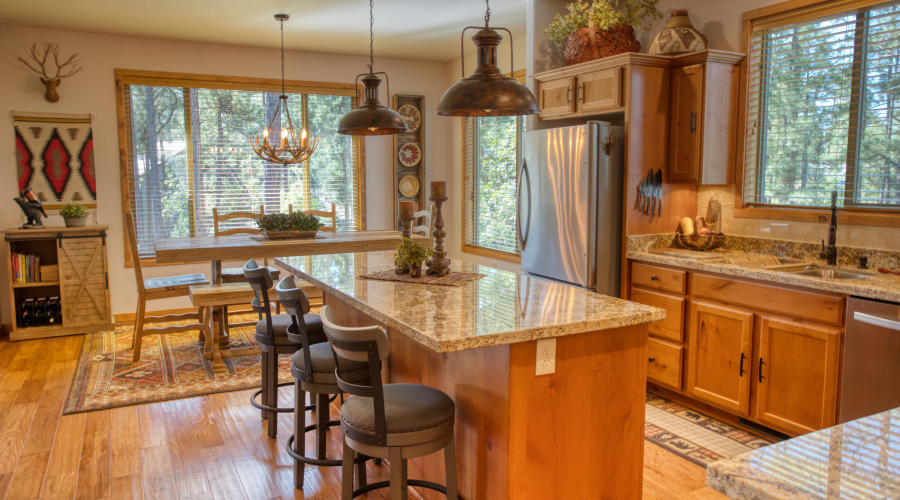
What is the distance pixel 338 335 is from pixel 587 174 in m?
2.40

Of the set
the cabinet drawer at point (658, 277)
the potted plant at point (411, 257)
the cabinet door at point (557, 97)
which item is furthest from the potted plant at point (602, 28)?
the potted plant at point (411, 257)

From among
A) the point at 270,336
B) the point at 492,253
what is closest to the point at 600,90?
the point at 270,336

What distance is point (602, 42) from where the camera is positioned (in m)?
4.07

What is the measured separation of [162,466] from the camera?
A: 2.99 meters

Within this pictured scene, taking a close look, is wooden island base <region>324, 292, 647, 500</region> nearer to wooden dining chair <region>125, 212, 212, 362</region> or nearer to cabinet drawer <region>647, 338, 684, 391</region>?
cabinet drawer <region>647, 338, 684, 391</region>

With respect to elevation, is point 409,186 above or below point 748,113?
below

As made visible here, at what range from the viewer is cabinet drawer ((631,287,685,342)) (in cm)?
361

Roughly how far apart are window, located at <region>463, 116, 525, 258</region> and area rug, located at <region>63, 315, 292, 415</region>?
8.48ft

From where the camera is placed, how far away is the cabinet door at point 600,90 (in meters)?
3.85

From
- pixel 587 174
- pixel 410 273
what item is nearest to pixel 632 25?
pixel 587 174

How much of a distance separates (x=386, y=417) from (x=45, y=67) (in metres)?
5.31

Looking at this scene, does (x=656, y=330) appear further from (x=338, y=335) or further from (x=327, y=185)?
(x=327, y=185)

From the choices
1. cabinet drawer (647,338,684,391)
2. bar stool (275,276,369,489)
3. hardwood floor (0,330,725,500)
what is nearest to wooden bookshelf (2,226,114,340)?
hardwood floor (0,330,725,500)

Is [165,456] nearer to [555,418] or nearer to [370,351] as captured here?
[370,351]
